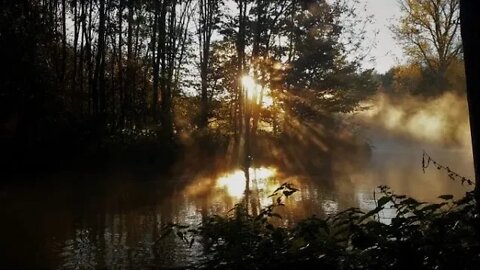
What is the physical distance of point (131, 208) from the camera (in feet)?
43.0

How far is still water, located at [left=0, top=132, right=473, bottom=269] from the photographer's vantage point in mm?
7734

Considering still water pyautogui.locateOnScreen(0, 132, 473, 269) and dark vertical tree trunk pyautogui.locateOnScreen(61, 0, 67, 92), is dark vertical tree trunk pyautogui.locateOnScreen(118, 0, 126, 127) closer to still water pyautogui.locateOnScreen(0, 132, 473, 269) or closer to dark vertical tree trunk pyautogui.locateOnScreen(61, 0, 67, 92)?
dark vertical tree trunk pyautogui.locateOnScreen(61, 0, 67, 92)

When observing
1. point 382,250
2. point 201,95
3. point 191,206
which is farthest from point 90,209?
point 201,95

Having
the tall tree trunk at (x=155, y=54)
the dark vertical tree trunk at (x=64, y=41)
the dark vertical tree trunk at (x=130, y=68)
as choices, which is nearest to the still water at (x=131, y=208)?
the dark vertical tree trunk at (x=64, y=41)

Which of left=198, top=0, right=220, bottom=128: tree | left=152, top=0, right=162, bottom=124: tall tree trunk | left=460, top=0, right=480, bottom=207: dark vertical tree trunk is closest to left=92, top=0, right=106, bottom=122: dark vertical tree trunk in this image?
left=152, top=0, right=162, bottom=124: tall tree trunk

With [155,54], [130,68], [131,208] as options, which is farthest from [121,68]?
[131,208]

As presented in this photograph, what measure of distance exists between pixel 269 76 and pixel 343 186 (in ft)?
57.4

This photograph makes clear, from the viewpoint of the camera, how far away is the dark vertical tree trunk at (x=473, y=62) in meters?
4.64

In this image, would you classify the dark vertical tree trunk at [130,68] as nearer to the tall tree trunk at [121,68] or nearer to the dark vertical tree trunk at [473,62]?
the tall tree trunk at [121,68]

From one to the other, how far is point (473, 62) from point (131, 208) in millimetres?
10116

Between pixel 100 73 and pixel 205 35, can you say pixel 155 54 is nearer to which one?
pixel 100 73

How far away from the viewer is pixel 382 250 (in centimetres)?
400

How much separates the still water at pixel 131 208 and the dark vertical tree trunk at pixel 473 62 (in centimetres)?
228

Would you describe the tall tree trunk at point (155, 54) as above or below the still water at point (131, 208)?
above
